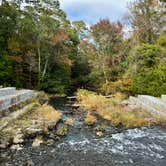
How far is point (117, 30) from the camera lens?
2627cm

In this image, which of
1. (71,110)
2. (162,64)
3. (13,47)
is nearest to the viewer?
(71,110)

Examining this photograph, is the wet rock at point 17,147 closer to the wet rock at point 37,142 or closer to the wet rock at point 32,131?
the wet rock at point 37,142

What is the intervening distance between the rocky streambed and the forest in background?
917 cm

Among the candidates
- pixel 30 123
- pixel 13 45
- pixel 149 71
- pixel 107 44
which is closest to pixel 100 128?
pixel 30 123

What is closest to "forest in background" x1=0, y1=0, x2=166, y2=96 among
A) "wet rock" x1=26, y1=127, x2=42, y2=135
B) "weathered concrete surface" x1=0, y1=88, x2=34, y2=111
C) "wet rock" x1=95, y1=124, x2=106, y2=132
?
"weathered concrete surface" x1=0, y1=88, x2=34, y2=111

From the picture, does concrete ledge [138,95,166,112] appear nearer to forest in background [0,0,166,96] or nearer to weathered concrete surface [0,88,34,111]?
forest in background [0,0,166,96]

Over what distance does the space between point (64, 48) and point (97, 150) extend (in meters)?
19.6

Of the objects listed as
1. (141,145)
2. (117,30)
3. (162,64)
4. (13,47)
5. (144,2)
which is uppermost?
(144,2)

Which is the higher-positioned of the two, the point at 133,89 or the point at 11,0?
the point at 11,0

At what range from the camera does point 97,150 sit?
27.8ft

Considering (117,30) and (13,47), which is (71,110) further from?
(117,30)

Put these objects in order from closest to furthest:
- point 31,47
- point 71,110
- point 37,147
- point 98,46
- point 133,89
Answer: point 37,147 < point 71,110 < point 133,89 < point 31,47 < point 98,46

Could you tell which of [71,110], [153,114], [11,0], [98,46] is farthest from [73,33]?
[153,114]

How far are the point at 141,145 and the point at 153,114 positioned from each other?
5.11 meters
